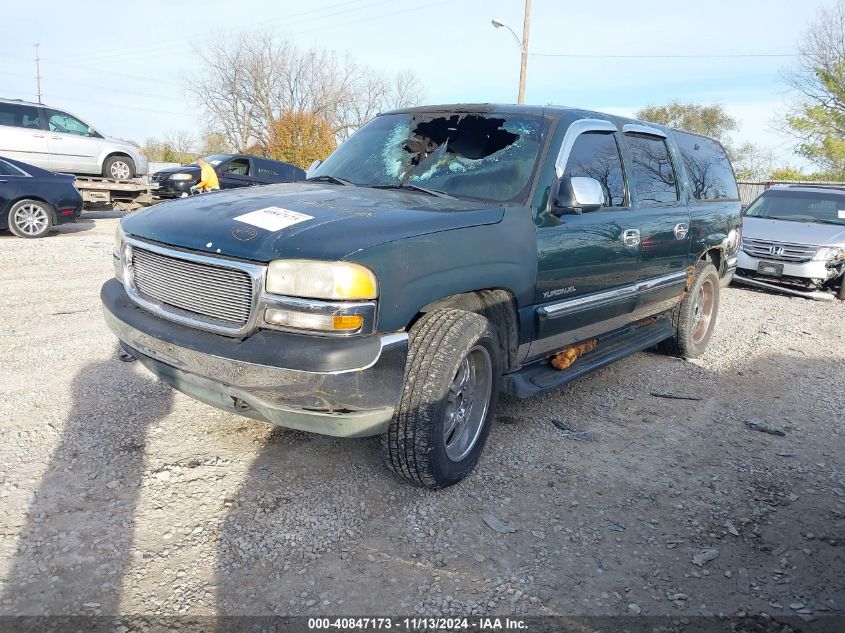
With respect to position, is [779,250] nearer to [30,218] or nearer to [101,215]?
[30,218]

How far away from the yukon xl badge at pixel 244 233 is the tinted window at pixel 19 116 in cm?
1295

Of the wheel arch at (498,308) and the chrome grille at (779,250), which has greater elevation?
the wheel arch at (498,308)

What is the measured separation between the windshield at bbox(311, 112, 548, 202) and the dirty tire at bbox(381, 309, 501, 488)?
940 mm

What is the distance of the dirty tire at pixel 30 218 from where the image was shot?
10.7m

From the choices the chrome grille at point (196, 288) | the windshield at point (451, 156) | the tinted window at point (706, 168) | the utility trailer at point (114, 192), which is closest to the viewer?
the chrome grille at point (196, 288)

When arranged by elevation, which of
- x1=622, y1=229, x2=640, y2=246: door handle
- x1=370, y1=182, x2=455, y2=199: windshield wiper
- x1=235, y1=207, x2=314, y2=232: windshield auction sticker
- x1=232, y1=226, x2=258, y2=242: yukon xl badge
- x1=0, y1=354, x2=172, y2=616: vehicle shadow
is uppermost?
x1=370, y1=182, x2=455, y2=199: windshield wiper

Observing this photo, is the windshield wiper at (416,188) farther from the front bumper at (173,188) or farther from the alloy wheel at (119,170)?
the front bumper at (173,188)

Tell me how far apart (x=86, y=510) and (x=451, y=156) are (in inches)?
107

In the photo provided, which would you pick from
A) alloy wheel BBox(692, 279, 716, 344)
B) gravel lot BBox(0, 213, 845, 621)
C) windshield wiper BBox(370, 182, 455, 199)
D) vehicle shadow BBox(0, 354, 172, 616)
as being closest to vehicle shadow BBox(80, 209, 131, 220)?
gravel lot BBox(0, 213, 845, 621)

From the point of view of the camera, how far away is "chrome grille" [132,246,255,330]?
8.77 feet

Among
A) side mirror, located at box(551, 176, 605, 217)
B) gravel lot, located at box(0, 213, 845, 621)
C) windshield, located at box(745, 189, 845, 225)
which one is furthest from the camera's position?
windshield, located at box(745, 189, 845, 225)

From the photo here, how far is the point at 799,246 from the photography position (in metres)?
9.41

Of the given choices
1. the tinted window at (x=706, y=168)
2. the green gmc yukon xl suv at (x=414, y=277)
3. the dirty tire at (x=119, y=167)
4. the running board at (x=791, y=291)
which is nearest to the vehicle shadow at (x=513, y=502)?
the green gmc yukon xl suv at (x=414, y=277)

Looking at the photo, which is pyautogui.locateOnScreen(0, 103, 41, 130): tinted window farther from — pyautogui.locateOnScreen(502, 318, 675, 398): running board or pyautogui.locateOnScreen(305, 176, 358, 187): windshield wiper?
pyautogui.locateOnScreen(502, 318, 675, 398): running board
